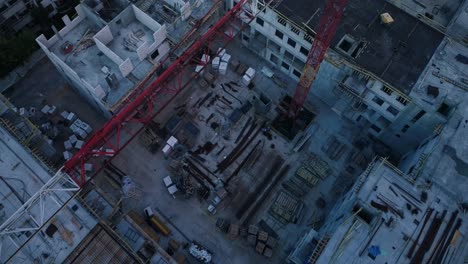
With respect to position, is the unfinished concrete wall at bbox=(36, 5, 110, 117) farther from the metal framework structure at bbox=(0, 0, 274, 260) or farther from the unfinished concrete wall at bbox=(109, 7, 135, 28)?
the unfinished concrete wall at bbox=(109, 7, 135, 28)

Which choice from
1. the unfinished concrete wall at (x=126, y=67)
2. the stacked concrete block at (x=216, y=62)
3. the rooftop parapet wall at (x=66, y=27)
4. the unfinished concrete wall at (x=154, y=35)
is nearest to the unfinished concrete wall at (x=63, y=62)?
the rooftop parapet wall at (x=66, y=27)

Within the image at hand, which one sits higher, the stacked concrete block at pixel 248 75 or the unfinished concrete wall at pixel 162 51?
the stacked concrete block at pixel 248 75

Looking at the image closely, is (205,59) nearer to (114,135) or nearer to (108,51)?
(108,51)

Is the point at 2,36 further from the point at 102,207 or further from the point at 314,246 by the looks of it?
the point at 314,246

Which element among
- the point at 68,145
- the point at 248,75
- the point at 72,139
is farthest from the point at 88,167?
the point at 248,75

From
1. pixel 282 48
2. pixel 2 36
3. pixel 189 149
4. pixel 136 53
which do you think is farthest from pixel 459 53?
pixel 2 36

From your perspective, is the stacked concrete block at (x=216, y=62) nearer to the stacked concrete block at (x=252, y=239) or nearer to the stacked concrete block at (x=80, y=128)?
the stacked concrete block at (x=80, y=128)
